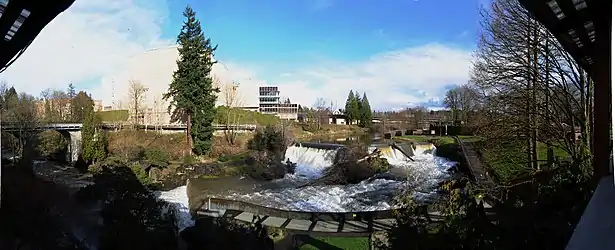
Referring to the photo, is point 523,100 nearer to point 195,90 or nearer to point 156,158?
point 156,158

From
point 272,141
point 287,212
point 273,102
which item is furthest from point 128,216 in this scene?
point 273,102

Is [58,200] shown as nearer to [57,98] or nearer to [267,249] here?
[267,249]

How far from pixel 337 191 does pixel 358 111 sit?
3083cm

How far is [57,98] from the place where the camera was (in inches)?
1137

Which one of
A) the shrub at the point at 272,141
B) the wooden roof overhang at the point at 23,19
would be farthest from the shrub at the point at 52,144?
the wooden roof overhang at the point at 23,19

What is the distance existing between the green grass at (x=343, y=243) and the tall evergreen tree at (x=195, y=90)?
52.8 ft

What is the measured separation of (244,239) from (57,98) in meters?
27.0

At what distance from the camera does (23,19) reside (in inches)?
130

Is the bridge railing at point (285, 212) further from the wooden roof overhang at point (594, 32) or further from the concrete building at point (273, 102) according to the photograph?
the concrete building at point (273, 102)

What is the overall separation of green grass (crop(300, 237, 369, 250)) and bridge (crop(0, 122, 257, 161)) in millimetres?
11538

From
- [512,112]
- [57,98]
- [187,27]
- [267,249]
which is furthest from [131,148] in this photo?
[512,112]

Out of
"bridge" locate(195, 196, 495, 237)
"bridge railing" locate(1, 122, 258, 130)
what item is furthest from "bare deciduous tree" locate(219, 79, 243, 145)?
"bridge" locate(195, 196, 495, 237)

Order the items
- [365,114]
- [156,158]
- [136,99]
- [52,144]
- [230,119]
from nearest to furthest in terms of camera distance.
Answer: [156,158] < [52,144] < [230,119] < [136,99] < [365,114]

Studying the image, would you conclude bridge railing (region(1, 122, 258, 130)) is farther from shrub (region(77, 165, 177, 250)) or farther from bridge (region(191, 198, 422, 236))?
shrub (region(77, 165, 177, 250))
